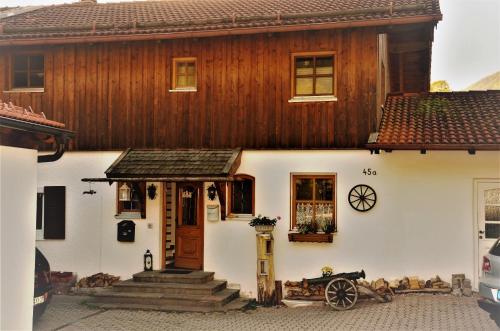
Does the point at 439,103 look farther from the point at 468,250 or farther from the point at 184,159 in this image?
the point at 184,159

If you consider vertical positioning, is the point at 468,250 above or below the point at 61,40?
below

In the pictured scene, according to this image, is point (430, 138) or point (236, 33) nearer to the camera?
point (430, 138)

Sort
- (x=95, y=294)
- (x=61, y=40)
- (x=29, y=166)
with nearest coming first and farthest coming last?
1. (x=29, y=166)
2. (x=95, y=294)
3. (x=61, y=40)

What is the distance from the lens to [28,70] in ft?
51.1

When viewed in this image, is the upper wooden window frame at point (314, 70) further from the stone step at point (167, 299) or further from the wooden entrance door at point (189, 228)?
the stone step at point (167, 299)

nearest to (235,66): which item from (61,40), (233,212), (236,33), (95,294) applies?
(236,33)

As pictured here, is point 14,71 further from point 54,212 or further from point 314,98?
point 314,98

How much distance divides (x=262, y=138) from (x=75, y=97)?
491 cm

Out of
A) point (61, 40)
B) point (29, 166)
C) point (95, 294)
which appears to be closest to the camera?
point (29, 166)

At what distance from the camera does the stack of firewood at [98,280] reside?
1453cm

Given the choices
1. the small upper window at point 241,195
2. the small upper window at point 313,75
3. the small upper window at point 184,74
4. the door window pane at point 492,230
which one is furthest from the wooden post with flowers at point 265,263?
the door window pane at point 492,230

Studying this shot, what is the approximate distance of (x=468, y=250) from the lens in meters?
12.8

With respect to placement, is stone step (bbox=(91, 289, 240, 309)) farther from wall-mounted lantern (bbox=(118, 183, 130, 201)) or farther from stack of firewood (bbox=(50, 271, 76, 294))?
wall-mounted lantern (bbox=(118, 183, 130, 201))

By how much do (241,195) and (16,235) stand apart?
7.05 metres
